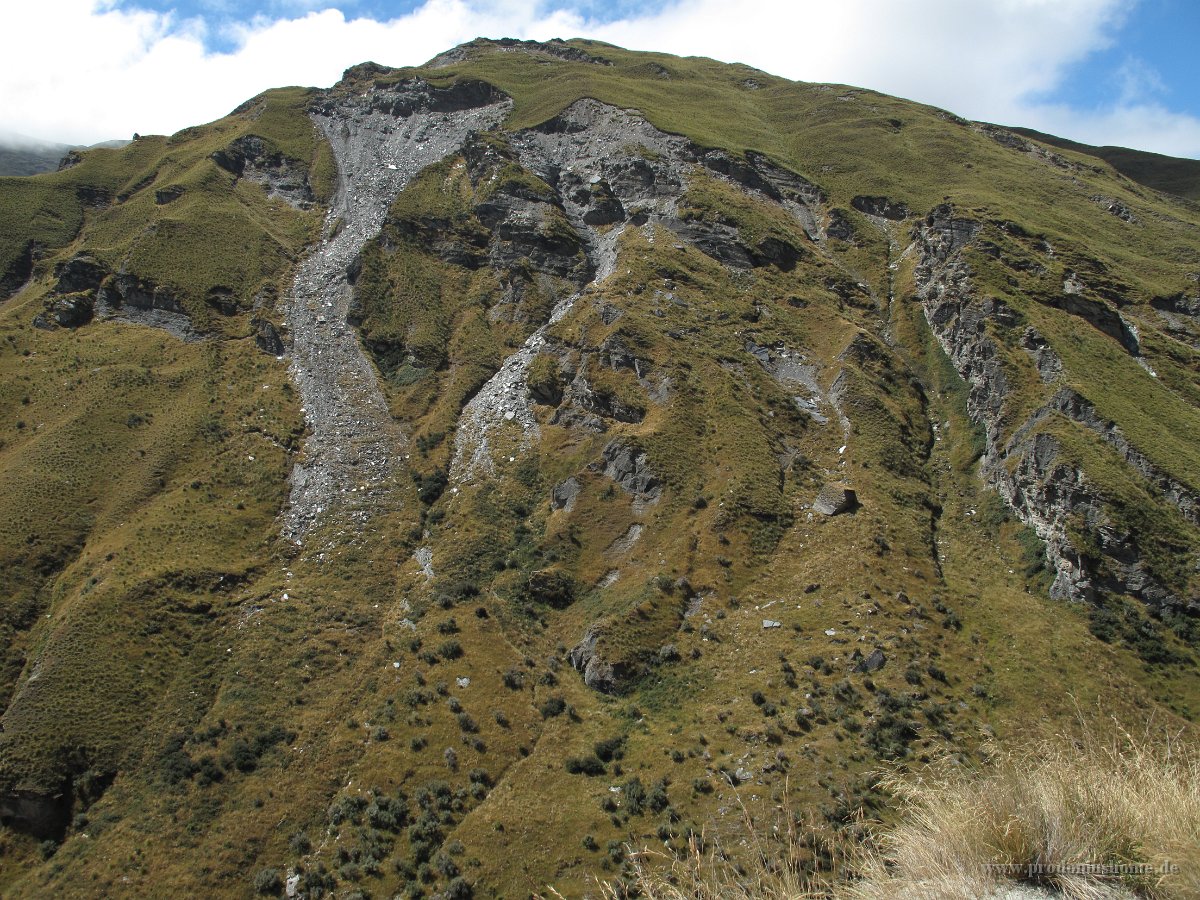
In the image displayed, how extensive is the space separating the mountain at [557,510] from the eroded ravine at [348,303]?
895 mm

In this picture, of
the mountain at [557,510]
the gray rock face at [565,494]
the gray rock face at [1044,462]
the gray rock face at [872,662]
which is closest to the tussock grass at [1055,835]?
the mountain at [557,510]

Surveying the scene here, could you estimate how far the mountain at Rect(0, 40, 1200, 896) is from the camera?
1932 inches

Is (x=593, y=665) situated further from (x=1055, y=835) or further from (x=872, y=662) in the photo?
(x=1055, y=835)

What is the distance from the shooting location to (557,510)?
7600cm

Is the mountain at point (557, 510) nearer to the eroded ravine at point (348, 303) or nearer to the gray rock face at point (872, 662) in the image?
the gray rock face at point (872, 662)

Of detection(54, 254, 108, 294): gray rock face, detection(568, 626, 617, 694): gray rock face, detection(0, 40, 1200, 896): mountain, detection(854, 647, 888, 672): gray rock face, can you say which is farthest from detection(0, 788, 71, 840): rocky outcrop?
detection(54, 254, 108, 294): gray rock face

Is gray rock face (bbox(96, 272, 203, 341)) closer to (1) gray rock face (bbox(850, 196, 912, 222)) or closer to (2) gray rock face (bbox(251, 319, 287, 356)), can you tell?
(2) gray rock face (bbox(251, 319, 287, 356))

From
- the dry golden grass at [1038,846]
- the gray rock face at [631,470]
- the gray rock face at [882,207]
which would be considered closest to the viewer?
the dry golden grass at [1038,846]

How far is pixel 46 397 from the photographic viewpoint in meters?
89.1

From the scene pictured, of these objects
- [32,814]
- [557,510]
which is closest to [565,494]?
[557,510]

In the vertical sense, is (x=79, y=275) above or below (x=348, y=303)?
below

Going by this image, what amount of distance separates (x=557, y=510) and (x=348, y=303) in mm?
60491

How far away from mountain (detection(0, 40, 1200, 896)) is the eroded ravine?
0.90 metres

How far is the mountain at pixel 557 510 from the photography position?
49062mm
